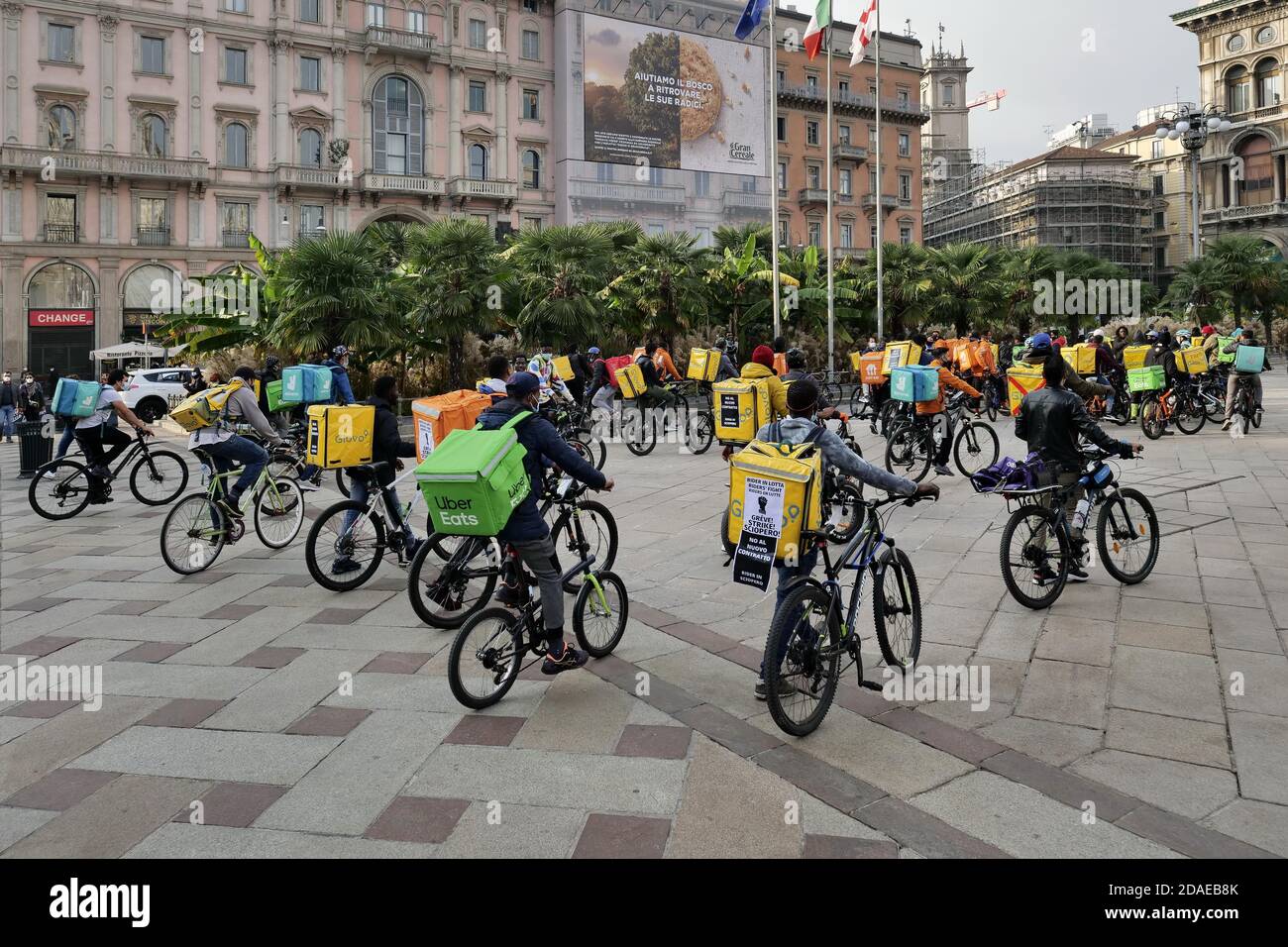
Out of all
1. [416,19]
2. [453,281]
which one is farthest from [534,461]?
[416,19]

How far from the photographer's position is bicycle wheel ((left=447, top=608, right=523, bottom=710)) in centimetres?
464

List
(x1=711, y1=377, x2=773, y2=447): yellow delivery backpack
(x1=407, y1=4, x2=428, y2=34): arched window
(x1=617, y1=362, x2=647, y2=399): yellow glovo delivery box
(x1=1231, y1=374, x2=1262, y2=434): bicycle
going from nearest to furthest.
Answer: (x1=711, y1=377, x2=773, y2=447): yellow delivery backpack < (x1=617, y1=362, x2=647, y2=399): yellow glovo delivery box < (x1=1231, y1=374, x2=1262, y2=434): bicycle < (x1=407, y1=4, x2=428, y2=34): arched window

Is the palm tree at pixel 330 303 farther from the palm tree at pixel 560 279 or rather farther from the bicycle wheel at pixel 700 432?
the bicycle wheel at pixel 700 432

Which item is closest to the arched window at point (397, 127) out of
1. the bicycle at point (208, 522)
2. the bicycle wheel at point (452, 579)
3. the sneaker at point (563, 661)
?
the bicycle at point (208, 522)


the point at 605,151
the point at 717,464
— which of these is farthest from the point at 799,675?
the point at 605,151

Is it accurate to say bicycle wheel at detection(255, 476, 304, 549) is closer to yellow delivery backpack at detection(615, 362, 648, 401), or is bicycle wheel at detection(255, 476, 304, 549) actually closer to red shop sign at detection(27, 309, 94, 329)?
yellow delivery backpack at detection(615, 362, 648, 401)

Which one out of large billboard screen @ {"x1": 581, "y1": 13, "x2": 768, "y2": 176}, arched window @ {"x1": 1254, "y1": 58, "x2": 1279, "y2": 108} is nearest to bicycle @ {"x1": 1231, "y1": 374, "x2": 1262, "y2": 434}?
large billboard screen @ {"x1": 581, "y1": 13, "x2": 768, "y2": 176}

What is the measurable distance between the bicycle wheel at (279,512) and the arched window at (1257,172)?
73.3 m

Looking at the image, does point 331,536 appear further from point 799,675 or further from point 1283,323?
point 1283,323

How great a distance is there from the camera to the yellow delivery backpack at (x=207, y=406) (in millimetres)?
8547

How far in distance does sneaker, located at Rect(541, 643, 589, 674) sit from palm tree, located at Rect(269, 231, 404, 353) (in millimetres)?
16214

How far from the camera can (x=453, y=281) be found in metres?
22.7

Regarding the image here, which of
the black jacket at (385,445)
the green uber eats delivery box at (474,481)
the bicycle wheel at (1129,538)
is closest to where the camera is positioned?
the green uber eats delivery box at (474,481)

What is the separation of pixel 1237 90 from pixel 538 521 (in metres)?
78.8
